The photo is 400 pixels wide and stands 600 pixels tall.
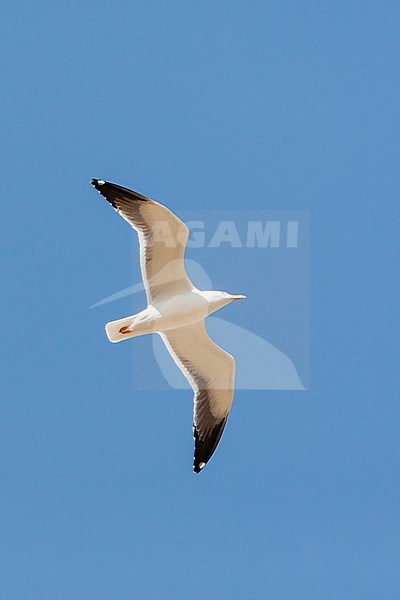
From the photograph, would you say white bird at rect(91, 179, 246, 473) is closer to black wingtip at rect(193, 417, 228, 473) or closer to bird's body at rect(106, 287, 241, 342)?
bird's body at rect(106, 287, 241, 342)

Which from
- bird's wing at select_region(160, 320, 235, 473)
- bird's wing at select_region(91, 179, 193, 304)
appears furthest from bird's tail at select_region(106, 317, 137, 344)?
bird's wing at select_region(160, 320, 235, 473)

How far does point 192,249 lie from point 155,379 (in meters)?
1.44

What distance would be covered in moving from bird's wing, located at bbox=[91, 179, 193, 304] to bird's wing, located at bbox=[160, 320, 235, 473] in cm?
61

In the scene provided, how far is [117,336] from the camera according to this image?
1759 centimetres

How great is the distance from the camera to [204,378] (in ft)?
60.9

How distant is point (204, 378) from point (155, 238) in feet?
5.69

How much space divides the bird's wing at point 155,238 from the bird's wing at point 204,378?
61 centimetres

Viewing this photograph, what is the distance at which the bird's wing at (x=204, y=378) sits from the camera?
60.1ft

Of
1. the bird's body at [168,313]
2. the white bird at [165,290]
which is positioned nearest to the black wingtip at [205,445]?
the white bird at [165,290]

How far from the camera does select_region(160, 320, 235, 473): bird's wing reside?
18328 millimetres

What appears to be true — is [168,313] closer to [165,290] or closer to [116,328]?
[165,290]

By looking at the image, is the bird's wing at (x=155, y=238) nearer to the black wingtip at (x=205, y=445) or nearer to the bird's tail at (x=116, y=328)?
the bird's tail at (x=116, y=328)

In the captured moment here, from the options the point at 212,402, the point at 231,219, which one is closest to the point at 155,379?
the point at 212,402

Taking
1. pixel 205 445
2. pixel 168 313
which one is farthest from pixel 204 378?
pixel 168 313
